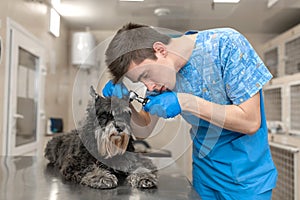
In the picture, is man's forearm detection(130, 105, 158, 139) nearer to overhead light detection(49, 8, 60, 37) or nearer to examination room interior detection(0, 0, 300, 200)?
examination room interior detection(0, 0, 300, 200)

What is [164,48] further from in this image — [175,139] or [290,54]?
[290,54]

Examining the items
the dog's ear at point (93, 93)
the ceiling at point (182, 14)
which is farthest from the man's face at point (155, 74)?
the ceiling at point (182, 14)

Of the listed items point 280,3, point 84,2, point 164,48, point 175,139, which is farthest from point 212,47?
point 280,3

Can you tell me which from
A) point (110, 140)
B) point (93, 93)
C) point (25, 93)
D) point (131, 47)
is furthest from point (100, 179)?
point (25, 93)

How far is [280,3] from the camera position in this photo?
2617mm

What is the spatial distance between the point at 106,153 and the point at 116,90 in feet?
0.61

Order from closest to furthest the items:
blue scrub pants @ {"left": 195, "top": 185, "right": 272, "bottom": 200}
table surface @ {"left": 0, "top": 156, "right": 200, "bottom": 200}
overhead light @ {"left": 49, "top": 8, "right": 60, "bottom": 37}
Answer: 1. table surface @ {"left": 0, "top": 156, "right": 200, "bottom": 200}
2. blue scrub pants @ {"left": 195, "top": 185, "right": 272, "bottom": 200}
3. overhead light @ {"left": 49, "top": 8, "right": 60, "bottom": 37}

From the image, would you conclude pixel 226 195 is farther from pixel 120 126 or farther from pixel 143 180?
pixel 120 126

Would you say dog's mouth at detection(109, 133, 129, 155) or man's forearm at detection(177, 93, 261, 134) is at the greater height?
man's forearm at detection(177, 93, 261, 134)

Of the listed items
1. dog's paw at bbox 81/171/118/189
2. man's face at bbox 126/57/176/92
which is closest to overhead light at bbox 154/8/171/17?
man's face at bbox 126/57/176/92

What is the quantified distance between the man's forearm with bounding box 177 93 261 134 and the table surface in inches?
8.2

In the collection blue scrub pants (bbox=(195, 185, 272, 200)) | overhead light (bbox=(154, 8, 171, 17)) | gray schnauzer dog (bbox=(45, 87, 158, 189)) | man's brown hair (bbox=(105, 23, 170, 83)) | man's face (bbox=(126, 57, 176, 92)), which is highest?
overhead light (bbox=(154, 8, 171, 17))

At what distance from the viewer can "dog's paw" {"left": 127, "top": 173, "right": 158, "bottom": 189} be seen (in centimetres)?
88

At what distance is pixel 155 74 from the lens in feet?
2.91
